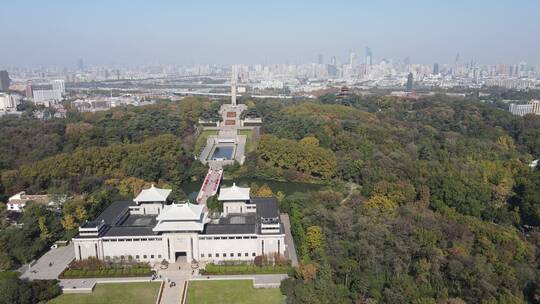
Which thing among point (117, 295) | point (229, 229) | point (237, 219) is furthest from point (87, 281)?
point (237, 219)

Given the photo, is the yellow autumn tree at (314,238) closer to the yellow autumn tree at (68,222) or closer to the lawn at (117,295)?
the lawn at (117,295)

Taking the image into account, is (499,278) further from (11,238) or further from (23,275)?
(11,238)

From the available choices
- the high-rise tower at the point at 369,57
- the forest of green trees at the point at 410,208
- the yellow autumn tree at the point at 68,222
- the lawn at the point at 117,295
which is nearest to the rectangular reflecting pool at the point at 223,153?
the forest of green trees at the point at 410,208

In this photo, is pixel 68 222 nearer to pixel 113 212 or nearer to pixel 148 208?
pixel 113 212

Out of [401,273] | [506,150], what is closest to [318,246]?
[401,273]

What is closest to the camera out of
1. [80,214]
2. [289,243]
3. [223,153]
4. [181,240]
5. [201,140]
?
[181,240]

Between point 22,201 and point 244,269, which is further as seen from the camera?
point 22,201
